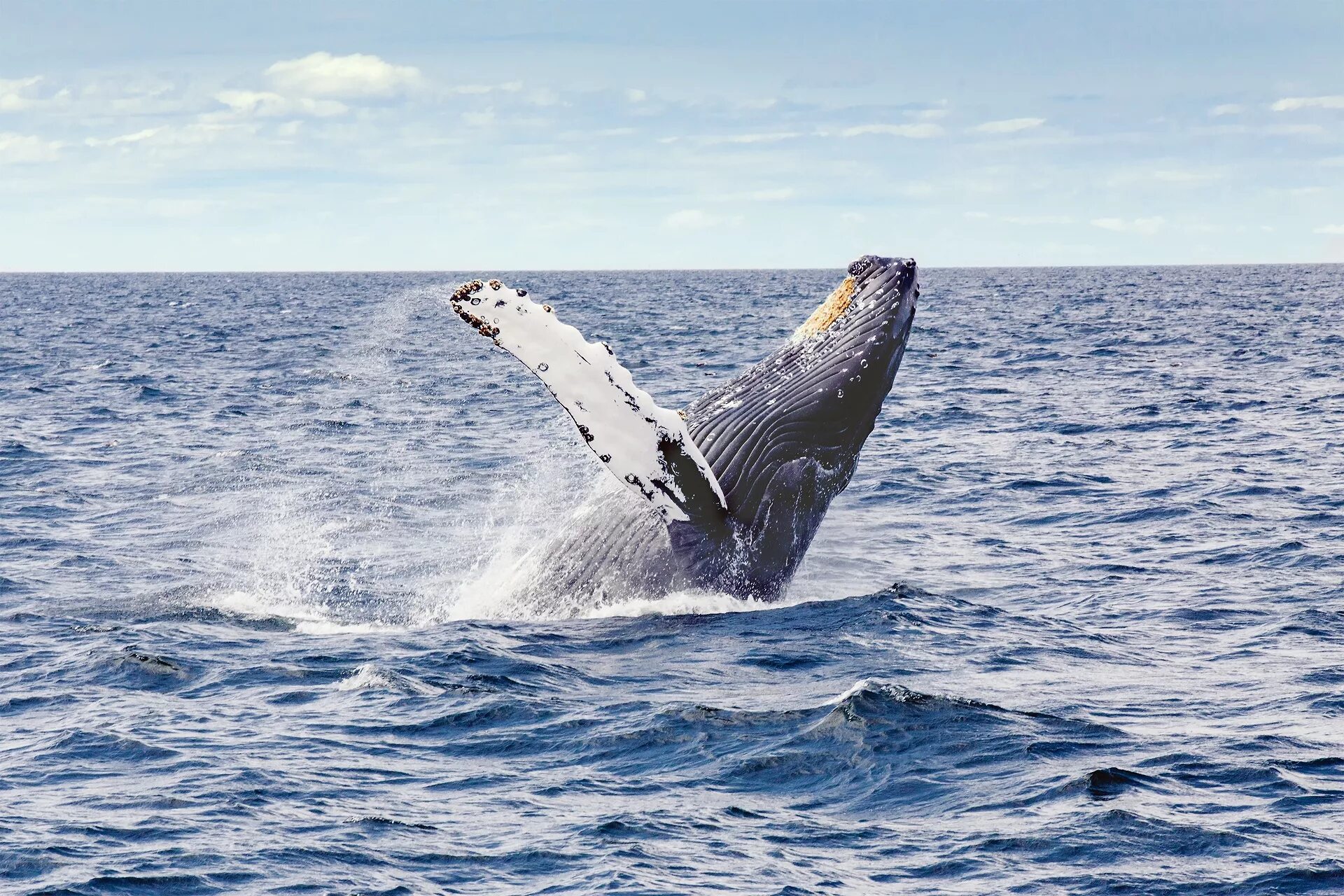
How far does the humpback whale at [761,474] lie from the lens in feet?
33.6

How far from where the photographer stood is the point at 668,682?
9.82 metres

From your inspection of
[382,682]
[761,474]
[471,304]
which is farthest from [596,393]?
[382,682]

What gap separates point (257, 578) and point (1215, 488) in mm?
11399

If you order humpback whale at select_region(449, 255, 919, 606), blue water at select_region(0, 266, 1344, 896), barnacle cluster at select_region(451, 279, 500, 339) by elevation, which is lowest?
blue water at select_region(0, 266, 1344, 896)

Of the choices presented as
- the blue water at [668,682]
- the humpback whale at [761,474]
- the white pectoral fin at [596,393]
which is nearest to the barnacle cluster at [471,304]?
the white pectoral fin at [596,393]

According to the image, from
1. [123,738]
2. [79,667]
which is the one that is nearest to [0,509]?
[79,667]

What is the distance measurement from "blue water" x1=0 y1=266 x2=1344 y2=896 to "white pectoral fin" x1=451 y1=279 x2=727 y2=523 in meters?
1.45

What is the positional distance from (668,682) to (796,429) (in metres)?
1.98

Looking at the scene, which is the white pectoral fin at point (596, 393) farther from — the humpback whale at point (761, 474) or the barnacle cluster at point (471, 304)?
the humpback whale at point (761, 474)

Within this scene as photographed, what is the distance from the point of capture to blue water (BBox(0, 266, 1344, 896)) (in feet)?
23.5

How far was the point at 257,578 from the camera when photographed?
1383cm

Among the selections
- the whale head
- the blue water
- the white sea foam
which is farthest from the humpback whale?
the white sea foam

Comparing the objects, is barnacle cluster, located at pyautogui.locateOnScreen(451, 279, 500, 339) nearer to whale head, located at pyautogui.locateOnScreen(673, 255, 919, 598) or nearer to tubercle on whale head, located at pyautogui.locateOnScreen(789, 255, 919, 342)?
whale head, located at pyautogui.locateOnScreen(673, 255, 919, 598)

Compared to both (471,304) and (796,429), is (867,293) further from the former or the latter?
(471,304)
